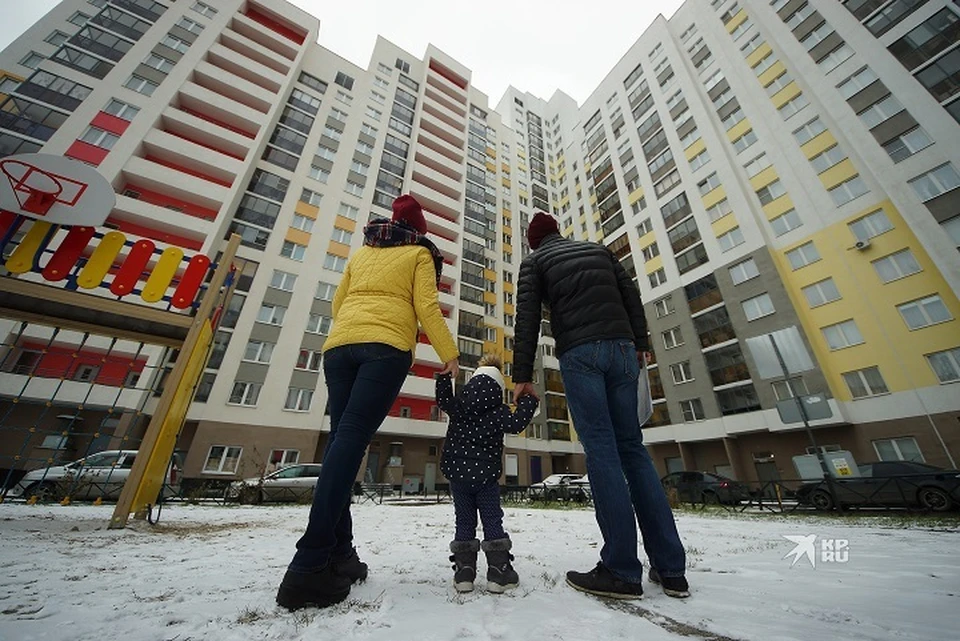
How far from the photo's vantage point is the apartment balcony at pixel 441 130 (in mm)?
37281

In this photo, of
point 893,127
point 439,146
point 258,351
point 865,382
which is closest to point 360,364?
point 258,351

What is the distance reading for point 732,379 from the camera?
2277cm

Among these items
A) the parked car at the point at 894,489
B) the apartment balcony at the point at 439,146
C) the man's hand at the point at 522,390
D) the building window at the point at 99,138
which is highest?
the apartment balcony at the point at 439,146

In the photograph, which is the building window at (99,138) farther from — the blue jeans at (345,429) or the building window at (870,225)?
the building window at (870,225)

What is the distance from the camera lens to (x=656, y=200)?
31.0 meters

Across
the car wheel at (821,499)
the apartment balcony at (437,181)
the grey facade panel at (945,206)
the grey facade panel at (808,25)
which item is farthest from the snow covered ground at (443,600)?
the apartment balcony at (437,181)

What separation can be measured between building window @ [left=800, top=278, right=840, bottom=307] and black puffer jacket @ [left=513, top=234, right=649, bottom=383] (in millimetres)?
24884

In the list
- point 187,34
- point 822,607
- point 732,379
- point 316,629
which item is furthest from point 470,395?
point 187,34

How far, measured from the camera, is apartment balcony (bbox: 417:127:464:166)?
36.2 m

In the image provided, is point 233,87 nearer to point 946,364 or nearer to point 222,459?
point 222,459

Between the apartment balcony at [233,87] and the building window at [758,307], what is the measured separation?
3622cm

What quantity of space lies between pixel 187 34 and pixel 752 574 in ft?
133

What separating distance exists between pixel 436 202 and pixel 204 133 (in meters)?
17.2

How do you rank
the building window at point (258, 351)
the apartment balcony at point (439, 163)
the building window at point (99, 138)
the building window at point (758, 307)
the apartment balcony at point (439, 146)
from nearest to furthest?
the building window at point (99, 138), the building window at point (258, 351), the building window at point (758, 307), the apartment balcony at point (439, 163), the apartment balcony at point (439, 146)
